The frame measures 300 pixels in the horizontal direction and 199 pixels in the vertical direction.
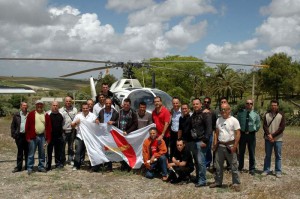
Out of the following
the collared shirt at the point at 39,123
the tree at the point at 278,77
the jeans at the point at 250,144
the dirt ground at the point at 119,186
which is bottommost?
the dirt ground at the point at 119,186

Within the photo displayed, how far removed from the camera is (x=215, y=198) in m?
7.00

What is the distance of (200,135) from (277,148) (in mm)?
2409

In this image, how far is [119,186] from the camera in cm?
789

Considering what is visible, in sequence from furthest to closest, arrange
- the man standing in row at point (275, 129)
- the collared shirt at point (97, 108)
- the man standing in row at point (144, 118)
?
the collared shirt at point (97, 108), the man standing in row at point (144, 118), the man standing in row at point (275, 129)

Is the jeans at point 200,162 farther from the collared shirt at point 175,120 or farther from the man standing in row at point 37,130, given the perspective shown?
the man standing in row at point 37,130

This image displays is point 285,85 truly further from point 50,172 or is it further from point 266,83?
point 50,172

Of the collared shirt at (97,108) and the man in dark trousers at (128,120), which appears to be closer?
the man in dark trousers at (128,120)

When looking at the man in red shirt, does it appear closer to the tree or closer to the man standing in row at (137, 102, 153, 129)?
the man standing in row at (137, 102, 153, 129)

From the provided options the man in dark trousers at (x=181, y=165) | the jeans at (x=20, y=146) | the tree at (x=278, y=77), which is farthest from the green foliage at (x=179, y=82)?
the man in dark trousers at (x=181, y=165)

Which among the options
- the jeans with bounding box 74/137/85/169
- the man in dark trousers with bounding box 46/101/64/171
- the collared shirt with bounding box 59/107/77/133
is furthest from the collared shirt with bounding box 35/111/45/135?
the jeans with bounding box 74/137/85/169

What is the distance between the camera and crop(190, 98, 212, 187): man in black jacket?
25.0 feet

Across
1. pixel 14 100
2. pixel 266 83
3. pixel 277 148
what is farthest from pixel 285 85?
pixel 277 148

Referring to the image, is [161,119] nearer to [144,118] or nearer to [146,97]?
[144,118]

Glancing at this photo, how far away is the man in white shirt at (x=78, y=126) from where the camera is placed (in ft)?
30.7
